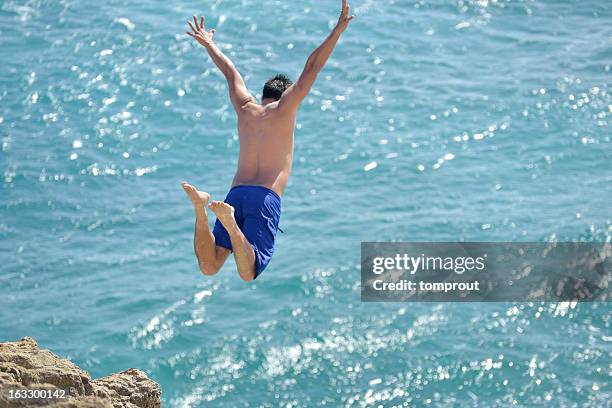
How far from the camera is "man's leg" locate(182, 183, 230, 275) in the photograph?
948cm

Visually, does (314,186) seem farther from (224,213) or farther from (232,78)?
(224,213)

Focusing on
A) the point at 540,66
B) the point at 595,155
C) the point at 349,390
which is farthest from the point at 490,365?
the point at 540,66

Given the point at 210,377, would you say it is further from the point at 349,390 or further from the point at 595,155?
the point at 595,155

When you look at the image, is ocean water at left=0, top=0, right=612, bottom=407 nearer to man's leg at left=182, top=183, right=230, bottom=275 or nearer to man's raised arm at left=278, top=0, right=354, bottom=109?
man's leg at left=182, top=183, right=230, bottom=275

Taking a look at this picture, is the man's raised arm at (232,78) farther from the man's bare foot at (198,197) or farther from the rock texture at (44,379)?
the rock texture at (44,379)

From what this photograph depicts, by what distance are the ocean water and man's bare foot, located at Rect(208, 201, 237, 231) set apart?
398 inches

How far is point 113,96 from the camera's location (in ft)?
83.7

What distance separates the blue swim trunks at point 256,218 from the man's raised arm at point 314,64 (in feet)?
2.70

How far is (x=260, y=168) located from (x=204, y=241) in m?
0.93

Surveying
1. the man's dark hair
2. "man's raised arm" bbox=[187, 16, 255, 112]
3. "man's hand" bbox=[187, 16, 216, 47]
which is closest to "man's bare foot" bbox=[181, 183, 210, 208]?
"man's raised arm" bbox=[187, 16, 255, 112]

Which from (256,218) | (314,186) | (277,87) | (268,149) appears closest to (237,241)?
(256,218)

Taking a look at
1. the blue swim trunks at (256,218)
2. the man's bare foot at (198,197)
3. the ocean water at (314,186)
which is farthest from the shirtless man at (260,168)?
the ocean water at (314,186)

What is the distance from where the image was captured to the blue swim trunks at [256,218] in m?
10.3

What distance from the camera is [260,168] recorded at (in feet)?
34.4
